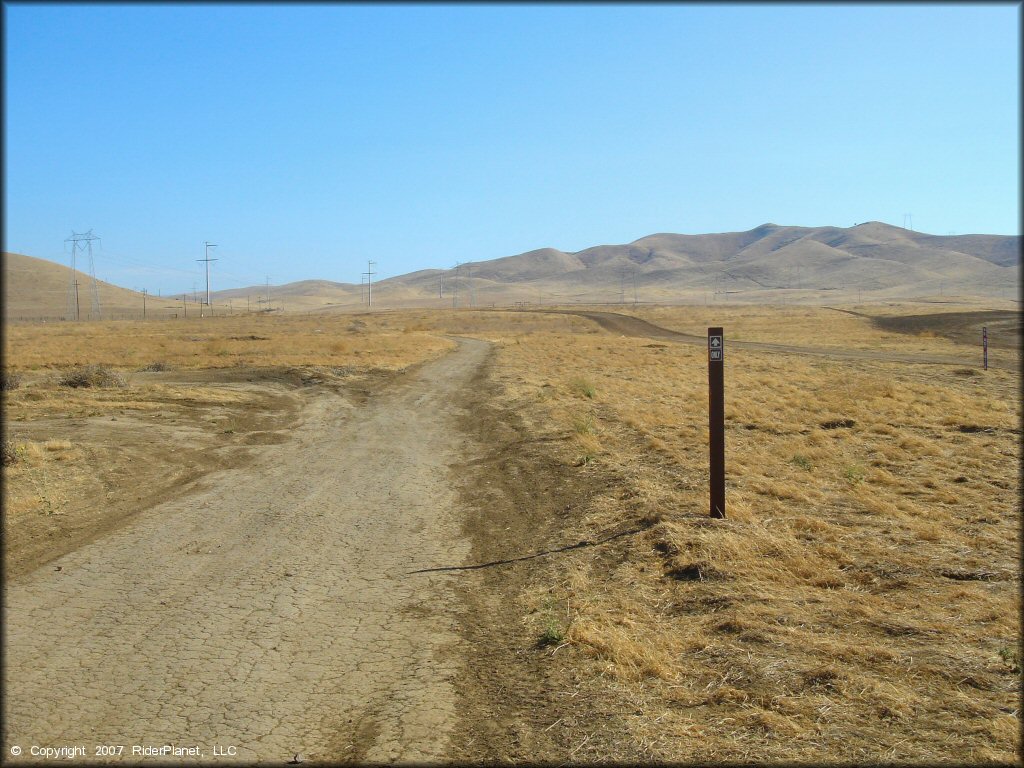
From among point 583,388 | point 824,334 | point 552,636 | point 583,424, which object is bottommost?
point 552,636

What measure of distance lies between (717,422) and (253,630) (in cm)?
596

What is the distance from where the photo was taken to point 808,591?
289 inches

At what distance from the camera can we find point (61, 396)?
71.4 ft

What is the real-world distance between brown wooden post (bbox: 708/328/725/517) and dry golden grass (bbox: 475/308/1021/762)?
0.89 feet

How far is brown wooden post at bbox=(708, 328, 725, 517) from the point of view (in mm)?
9500

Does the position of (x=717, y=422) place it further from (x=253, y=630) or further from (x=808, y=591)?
(x=253, y=630)

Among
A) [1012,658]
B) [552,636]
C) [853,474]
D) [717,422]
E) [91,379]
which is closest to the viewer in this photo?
[1012,658]

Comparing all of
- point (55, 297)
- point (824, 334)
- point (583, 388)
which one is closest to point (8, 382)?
point (583, 388)

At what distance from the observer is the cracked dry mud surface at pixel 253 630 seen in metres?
4.89

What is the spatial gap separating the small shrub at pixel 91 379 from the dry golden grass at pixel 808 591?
1573cm

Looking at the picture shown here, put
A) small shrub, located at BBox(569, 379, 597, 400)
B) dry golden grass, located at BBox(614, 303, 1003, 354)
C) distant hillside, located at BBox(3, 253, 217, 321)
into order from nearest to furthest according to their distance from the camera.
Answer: small shrub, located at BBox(569, 379, 597, 400) < dry golden grass, located at BBox(614, 303, 1003, 354) < distant hillside, located at BBox(3, 253, 217, 321)

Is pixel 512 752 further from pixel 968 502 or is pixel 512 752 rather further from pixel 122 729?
pixel 968 502

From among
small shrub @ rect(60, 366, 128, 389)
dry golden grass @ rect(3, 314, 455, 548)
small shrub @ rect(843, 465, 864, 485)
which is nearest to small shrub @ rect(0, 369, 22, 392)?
dry golden grass @ rect(3, 314, 455, 548)

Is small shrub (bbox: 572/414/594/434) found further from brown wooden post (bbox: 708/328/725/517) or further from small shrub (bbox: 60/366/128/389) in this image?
small shrub (bbox: 60/366/128/389)
